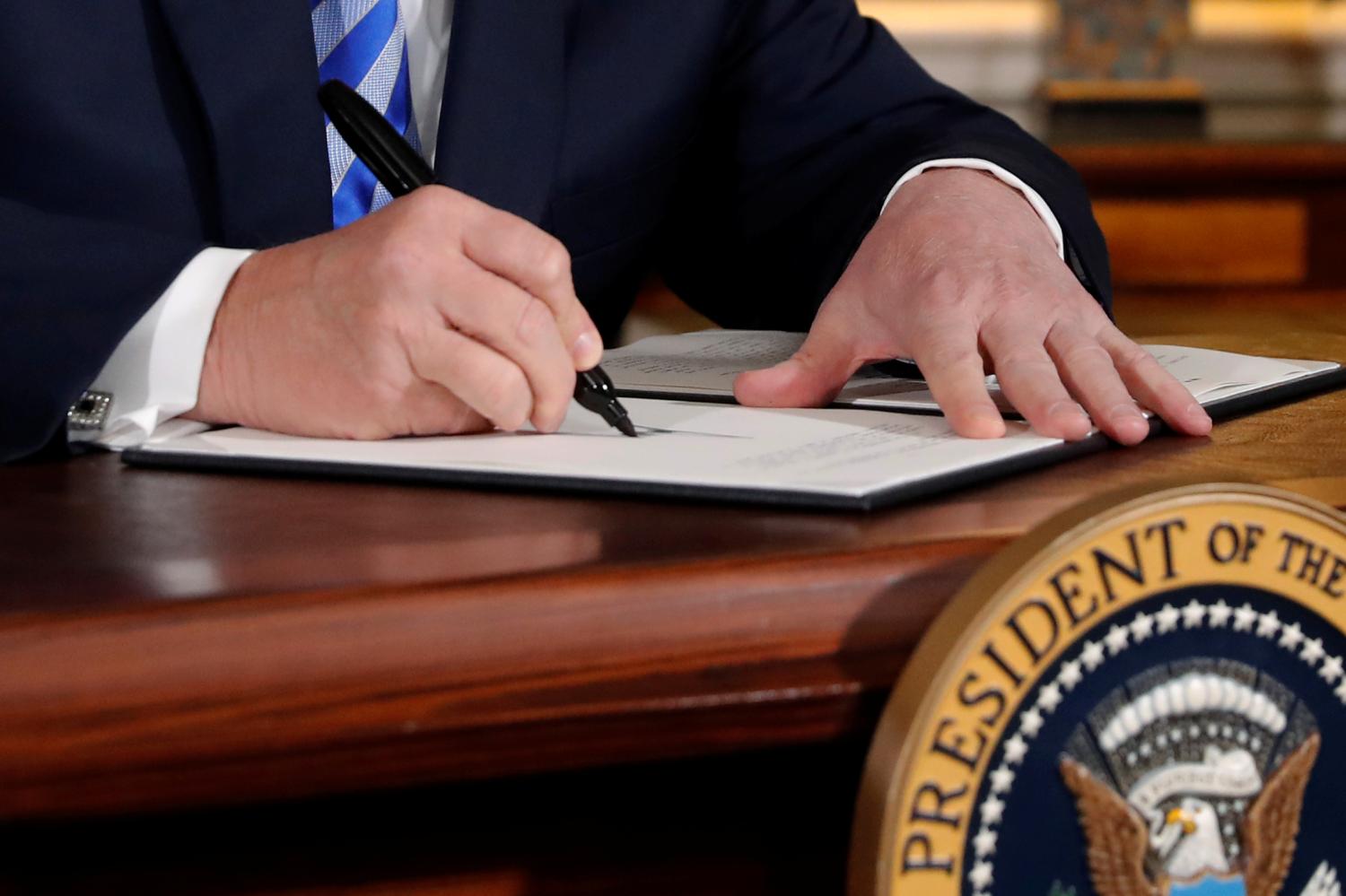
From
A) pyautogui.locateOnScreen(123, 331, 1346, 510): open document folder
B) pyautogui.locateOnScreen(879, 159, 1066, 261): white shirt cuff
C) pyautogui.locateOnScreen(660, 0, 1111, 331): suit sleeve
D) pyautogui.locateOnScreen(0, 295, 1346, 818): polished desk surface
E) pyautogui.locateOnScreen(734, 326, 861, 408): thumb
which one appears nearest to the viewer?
pyautogui.locateOnScreen(0, 295, 1346, 818): polished desk surface

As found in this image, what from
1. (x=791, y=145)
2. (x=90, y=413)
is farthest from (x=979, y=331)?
(x=791, y=145)

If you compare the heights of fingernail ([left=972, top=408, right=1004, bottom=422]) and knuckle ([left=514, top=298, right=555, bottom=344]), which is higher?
knuckle ([left=514, top=298, right=555, bottom=344])

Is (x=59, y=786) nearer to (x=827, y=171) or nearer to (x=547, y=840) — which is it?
(x=547, y=840)

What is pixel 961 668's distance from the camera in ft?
1.26

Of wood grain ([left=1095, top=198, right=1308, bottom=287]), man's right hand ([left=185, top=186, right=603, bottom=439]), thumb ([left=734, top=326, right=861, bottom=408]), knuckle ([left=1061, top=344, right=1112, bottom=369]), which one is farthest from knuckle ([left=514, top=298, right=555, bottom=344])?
wood grain ([left=1095, top=198, right=1308, bottom=287])

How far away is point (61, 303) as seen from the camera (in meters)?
0.68

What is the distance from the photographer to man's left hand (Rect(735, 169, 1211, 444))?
0.63 meters

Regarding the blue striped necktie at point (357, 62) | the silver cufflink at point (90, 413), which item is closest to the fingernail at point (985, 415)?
the silver cufflink at point (90, 413)

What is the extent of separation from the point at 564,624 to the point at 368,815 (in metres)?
0.11

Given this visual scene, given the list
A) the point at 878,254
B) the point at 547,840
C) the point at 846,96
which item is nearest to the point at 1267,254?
the point at 846,96

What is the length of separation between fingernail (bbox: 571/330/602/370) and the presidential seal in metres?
0.28

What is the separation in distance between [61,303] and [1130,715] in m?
0.51

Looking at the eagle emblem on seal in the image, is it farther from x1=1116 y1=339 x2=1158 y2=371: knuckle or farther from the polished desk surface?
x1=1116 y1=339 x2=1158 y2=371: knuckle

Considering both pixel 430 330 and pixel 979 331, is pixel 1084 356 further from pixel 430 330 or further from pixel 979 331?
pixel 430 330
